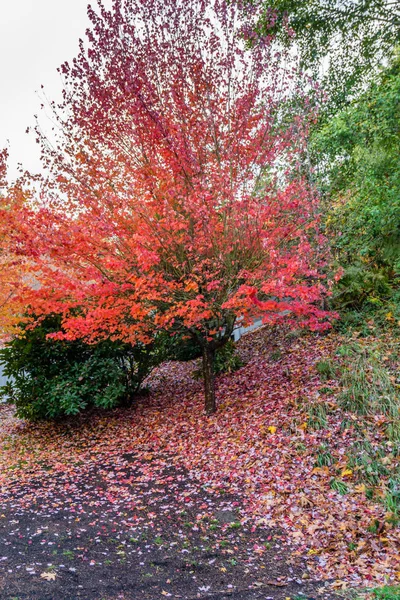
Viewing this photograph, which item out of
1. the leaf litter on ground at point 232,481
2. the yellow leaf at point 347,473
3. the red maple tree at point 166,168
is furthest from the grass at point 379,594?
the red maple tree at point 166,168

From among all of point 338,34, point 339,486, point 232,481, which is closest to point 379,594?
point 339,486

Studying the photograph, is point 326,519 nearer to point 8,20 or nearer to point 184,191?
point 184,191

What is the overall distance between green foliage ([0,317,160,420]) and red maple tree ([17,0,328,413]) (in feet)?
8.01

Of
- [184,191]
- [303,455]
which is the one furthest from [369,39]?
[303,455]

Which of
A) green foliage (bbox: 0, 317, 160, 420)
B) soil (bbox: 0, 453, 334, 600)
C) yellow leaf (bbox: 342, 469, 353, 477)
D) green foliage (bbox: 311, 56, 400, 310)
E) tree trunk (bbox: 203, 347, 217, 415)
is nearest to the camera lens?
soil (bbox: 0, 453, 334, 600)

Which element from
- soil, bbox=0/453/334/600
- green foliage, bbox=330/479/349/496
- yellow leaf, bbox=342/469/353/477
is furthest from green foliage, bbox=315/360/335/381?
soil, bbox=0/453/334/600

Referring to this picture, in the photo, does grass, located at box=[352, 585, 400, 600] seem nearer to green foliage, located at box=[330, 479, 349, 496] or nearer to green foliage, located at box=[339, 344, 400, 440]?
green foliage, located at box=[330, 479, 349, 496]

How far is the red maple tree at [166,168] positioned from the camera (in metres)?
6.45

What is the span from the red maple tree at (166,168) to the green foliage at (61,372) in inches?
96.2

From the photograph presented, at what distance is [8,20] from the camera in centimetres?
812

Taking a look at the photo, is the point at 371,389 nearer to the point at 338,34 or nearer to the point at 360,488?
the point at 360,488

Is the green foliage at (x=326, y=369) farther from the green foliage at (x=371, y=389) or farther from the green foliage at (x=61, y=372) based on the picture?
the green foliage at (x=61, y=372)

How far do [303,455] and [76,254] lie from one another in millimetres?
4322

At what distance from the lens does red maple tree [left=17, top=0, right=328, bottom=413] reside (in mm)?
6453
